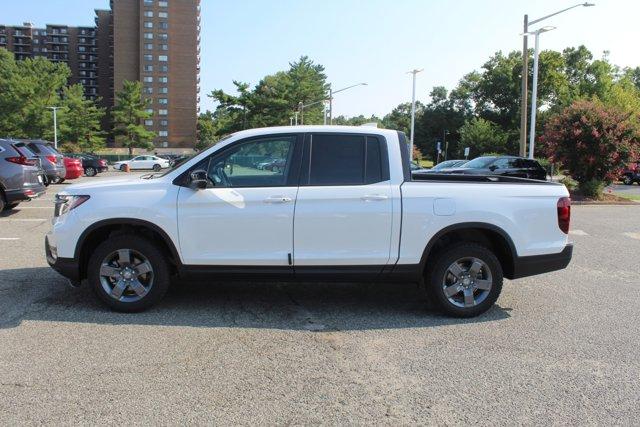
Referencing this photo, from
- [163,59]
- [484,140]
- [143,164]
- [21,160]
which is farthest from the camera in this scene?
[163,59]

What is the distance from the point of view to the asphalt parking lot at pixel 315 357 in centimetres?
360

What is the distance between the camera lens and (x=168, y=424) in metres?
3.38

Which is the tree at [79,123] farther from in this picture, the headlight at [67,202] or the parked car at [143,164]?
the headlight at [67,202]

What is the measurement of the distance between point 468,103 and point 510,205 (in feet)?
336

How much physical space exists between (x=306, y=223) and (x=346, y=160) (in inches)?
30.1

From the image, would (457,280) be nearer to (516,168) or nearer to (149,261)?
(149,261)

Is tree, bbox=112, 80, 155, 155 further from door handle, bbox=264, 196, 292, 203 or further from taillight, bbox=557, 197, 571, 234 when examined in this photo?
taillight, bbox=557, 197, 571, 234

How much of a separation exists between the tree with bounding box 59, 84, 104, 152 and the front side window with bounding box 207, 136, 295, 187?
73532 mm

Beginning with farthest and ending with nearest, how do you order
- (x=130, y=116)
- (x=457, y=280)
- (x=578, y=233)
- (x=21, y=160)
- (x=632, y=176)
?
(x=130, y=116) → (x=632, y=176) → (x=21, y=160) → (x=578, y=233) → (x=457, y=280)

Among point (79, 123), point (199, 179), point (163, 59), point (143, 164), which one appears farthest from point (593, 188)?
point (163, 59)

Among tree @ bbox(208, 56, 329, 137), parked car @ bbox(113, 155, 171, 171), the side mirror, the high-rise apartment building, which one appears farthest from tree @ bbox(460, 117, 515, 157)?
the side mirror

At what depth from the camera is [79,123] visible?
74.8 meters

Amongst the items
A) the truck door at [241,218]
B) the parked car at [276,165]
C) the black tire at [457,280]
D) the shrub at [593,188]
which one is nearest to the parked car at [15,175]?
the truck door at [241,218]

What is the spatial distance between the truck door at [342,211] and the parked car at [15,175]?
918cm
